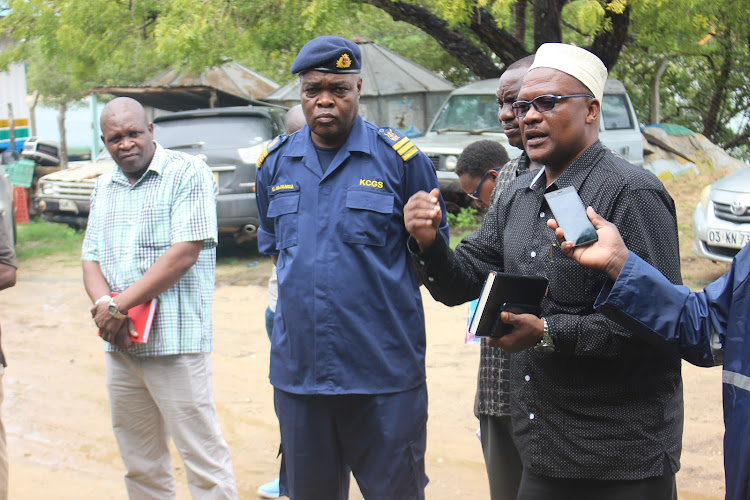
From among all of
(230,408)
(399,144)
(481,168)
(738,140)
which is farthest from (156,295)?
(738,140)

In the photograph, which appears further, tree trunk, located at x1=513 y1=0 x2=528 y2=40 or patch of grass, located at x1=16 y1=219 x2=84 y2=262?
tree trunk, located at x1=513 y1=0 x2=528 y2=40

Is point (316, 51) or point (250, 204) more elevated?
point (316, 51)

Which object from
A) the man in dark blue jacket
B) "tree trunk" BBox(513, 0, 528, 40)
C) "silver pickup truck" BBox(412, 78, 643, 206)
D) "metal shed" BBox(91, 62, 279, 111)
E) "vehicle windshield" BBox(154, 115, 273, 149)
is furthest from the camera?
"metal shed" BBox(91, 62, 279, 111)

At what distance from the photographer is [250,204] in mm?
9664

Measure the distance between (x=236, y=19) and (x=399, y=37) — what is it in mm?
10081

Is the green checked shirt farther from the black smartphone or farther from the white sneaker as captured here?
the black smartphone

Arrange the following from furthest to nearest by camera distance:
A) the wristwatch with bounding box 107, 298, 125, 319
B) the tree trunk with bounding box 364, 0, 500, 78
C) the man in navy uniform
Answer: the tree trunk with bounding box 364, 0, 500, 78 → the wristwatch with bounding box 107, 298, 125, 319 → the man in navy uniform

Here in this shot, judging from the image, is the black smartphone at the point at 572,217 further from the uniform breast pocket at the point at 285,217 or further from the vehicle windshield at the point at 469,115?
the vehicle windshield at the point at 469,115

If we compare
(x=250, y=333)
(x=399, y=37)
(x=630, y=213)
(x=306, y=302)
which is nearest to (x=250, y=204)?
(x=250, y=333)

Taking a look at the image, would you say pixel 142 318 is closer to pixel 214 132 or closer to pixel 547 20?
pixel 214 132

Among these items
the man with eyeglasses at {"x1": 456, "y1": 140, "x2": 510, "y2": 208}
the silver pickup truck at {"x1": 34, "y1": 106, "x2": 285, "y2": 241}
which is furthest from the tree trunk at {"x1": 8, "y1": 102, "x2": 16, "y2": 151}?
the man with eyeglasses at {"x1": 456, "y1": 140, "x2": 510, "y2": 208}

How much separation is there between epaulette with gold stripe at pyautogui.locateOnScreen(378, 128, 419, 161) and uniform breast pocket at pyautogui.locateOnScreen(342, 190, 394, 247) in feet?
0.66

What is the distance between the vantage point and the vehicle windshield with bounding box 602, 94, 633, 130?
12004 mm

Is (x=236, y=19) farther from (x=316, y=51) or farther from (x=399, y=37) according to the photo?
(x=399, y=37)
